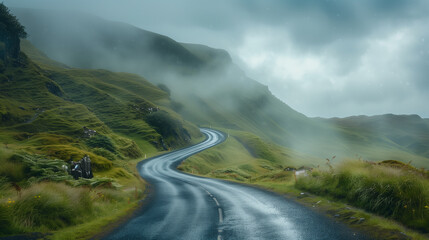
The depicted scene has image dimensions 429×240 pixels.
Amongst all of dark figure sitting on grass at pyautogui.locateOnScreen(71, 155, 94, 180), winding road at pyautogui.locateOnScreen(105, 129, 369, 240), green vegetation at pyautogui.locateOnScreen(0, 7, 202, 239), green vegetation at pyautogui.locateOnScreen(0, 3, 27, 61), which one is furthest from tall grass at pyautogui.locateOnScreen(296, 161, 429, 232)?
green vegetation at pyautogui.locateOnScreen(0, 3, 27, 61)

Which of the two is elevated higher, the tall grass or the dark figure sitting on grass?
the tall grass

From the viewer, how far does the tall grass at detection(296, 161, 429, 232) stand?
9289 mm

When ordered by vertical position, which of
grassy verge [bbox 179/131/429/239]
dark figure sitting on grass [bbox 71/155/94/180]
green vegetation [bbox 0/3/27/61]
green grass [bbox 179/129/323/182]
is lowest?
green grass [bbox 179/129/323/182]

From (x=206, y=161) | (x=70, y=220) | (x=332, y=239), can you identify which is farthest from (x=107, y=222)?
(x=206, y=161)

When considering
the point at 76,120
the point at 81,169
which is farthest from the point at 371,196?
the point at 76,120

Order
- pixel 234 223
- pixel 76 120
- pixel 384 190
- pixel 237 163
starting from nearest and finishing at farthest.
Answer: pixel 384 190, pixel 234 223, pixel 237 163, pixel 76 120

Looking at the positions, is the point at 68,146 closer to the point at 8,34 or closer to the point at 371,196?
the point at 371,196

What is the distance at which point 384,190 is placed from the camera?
35.2 feet

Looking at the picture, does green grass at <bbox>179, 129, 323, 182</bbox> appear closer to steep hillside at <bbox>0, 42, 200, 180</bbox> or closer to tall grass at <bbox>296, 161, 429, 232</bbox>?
steep hillside at <bbox>0, 42, 200, 180</bbox>

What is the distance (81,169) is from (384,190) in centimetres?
2059

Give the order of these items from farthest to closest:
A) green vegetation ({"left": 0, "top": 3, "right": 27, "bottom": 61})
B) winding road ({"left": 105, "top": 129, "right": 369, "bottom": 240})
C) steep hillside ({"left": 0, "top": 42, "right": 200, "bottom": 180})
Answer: green vegetation ({"left": 0, "top": 3, "right": 27, "bottom": 61})
steep hillside ({"left": 0, "top": 42, "right": 200, "bottom": 180})
winding road ({"left": 105, "top": 129, "right": 369, "bottom": 240})

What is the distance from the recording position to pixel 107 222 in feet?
39.2

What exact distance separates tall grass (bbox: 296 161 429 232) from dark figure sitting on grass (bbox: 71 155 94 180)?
17.4 metres

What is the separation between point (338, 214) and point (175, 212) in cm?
777
